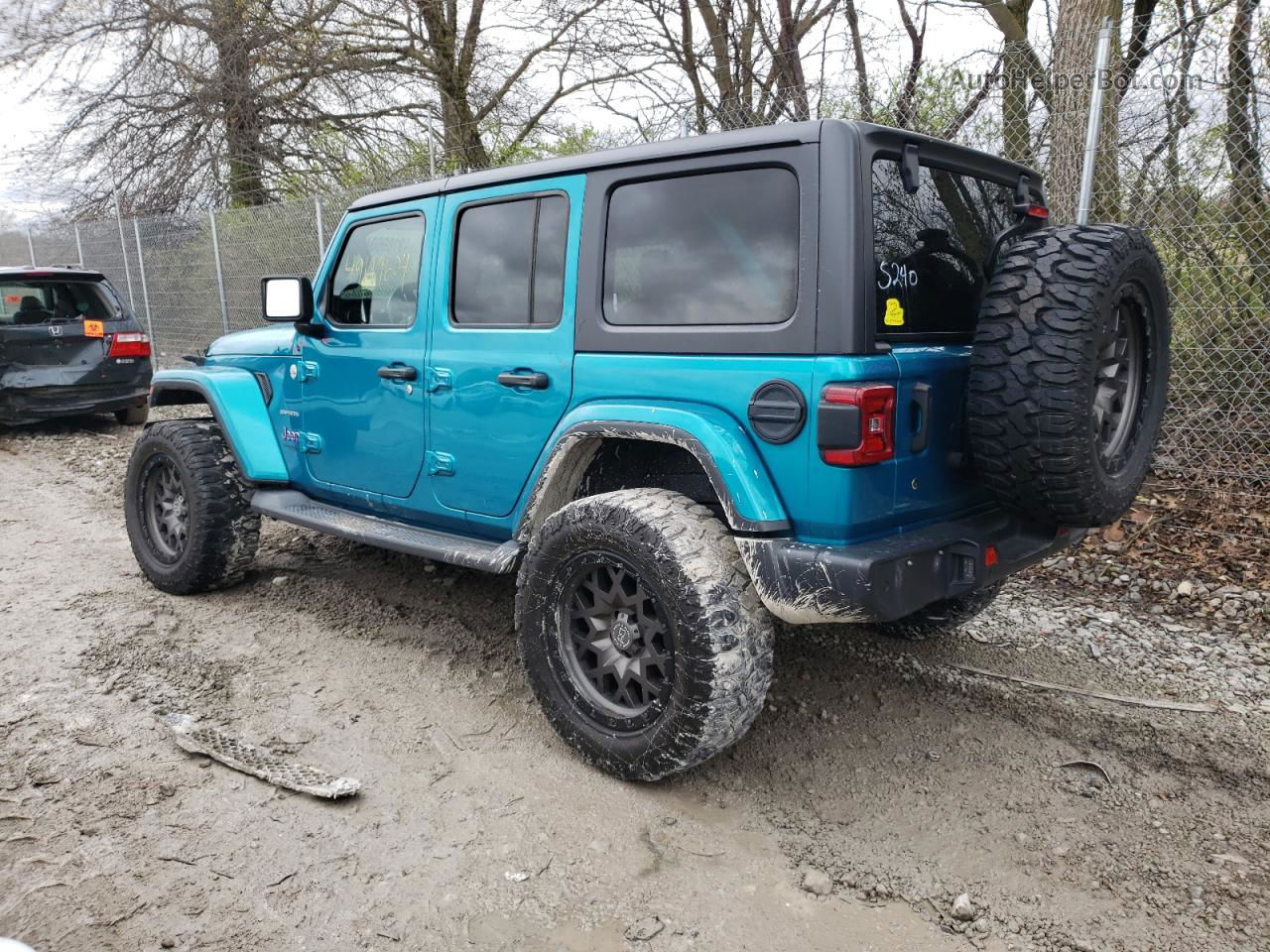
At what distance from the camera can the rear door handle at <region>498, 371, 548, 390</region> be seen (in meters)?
3.16

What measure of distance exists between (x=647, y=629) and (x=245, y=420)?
260 centimetres

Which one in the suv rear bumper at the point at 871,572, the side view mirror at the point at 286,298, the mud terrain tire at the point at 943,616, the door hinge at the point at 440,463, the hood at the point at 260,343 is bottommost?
the mud terrain tire at the point at 943,616

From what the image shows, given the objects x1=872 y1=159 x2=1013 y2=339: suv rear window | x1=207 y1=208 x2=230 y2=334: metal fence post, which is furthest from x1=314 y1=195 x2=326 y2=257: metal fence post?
x1=872 y1=159 x2=1013 y2=339: suv rear window

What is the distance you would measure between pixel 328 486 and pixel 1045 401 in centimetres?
306

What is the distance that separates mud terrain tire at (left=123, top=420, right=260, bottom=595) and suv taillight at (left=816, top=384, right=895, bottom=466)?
3108mm

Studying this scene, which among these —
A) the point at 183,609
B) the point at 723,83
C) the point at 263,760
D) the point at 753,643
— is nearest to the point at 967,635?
the point at 753,643

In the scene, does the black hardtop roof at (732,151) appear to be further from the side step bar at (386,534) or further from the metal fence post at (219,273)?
the metal fence post at (219,273)

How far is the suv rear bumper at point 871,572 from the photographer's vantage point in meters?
2.49

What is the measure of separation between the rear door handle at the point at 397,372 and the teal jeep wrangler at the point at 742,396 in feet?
0.05

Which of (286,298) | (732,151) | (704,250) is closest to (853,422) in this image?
(704,250)

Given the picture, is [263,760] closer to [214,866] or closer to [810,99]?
[214,866]

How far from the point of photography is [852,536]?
8.39 feet

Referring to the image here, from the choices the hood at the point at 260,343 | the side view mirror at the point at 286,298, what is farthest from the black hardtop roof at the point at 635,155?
the hood at the point at 260,343

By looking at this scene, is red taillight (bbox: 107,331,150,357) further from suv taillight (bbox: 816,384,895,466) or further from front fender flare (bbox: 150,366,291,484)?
suv taillight (bbox: 816,384,895,466)
